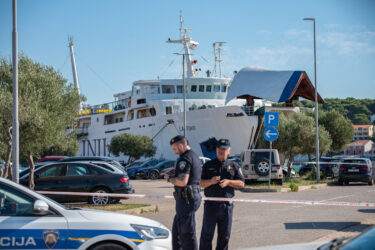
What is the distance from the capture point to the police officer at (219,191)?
5.95 metres

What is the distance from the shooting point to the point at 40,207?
4762mm

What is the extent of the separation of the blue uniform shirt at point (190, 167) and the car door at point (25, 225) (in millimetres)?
1603

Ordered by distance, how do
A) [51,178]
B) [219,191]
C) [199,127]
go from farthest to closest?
1. [199,127]
2. [51,178]
3. [219,191]

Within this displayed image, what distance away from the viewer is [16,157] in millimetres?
11297

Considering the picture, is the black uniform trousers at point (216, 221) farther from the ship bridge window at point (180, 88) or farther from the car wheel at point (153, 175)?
the ship bridge window at point (180, 88)

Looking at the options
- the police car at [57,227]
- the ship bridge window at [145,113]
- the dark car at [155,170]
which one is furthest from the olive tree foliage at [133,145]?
the police car at [57,227]

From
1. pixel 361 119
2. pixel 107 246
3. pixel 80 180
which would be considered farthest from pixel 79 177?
pixel 361 119

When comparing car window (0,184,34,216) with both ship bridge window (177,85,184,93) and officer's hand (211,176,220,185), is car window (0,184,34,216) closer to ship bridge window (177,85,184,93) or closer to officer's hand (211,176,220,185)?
officer's hand (211,176,220,185)

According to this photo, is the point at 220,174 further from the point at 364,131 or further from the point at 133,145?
the point at 364,131

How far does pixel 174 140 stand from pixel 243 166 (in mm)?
16543

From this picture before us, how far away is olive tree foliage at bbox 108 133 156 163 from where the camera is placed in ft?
154

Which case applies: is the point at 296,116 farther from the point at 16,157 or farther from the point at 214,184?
the point at 214,184

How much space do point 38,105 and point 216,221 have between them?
10.6m

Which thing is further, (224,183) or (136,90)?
(136,90)
